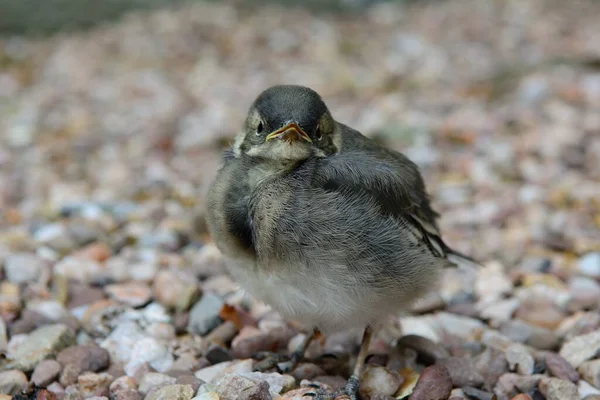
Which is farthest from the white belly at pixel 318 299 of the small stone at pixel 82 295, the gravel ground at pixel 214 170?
the small stone at pixel 82 295

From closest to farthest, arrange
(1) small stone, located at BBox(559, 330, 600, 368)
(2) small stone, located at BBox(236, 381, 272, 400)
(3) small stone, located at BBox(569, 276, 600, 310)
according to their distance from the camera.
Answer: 1. (2) small stone, located at BBox(236, 381, 272, 400)
2. (1) small stone, located at BBox(559, 330, 600, 368)
3. (3) small stone, located at BBox(569, 276, 600, 310)

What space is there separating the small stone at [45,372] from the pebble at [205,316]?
0.79m

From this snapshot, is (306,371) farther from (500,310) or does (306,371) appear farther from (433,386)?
(500,310)

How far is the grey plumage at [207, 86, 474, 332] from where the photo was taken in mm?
3348

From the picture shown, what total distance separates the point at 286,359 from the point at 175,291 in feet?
2.68

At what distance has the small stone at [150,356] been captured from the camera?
3660 mm

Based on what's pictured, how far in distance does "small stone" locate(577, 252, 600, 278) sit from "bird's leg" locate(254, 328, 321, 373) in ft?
6.07

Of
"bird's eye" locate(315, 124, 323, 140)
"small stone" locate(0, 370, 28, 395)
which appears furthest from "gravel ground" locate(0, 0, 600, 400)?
"bird's eye" locate(315, 124, 323, 140)

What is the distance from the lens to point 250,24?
1055 cm

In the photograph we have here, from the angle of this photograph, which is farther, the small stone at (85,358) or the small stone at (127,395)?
the small stone at (85,358)

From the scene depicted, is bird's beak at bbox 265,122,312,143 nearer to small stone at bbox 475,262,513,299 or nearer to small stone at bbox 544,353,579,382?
small stone at bbox 544,353,579,382

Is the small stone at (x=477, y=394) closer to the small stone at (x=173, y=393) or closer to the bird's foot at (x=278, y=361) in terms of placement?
the bird's foot at (x=278, y=361)

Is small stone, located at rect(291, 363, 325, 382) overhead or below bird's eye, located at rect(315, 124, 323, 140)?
below

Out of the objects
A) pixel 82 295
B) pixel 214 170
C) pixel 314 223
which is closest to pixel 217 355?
pixel 314 223
